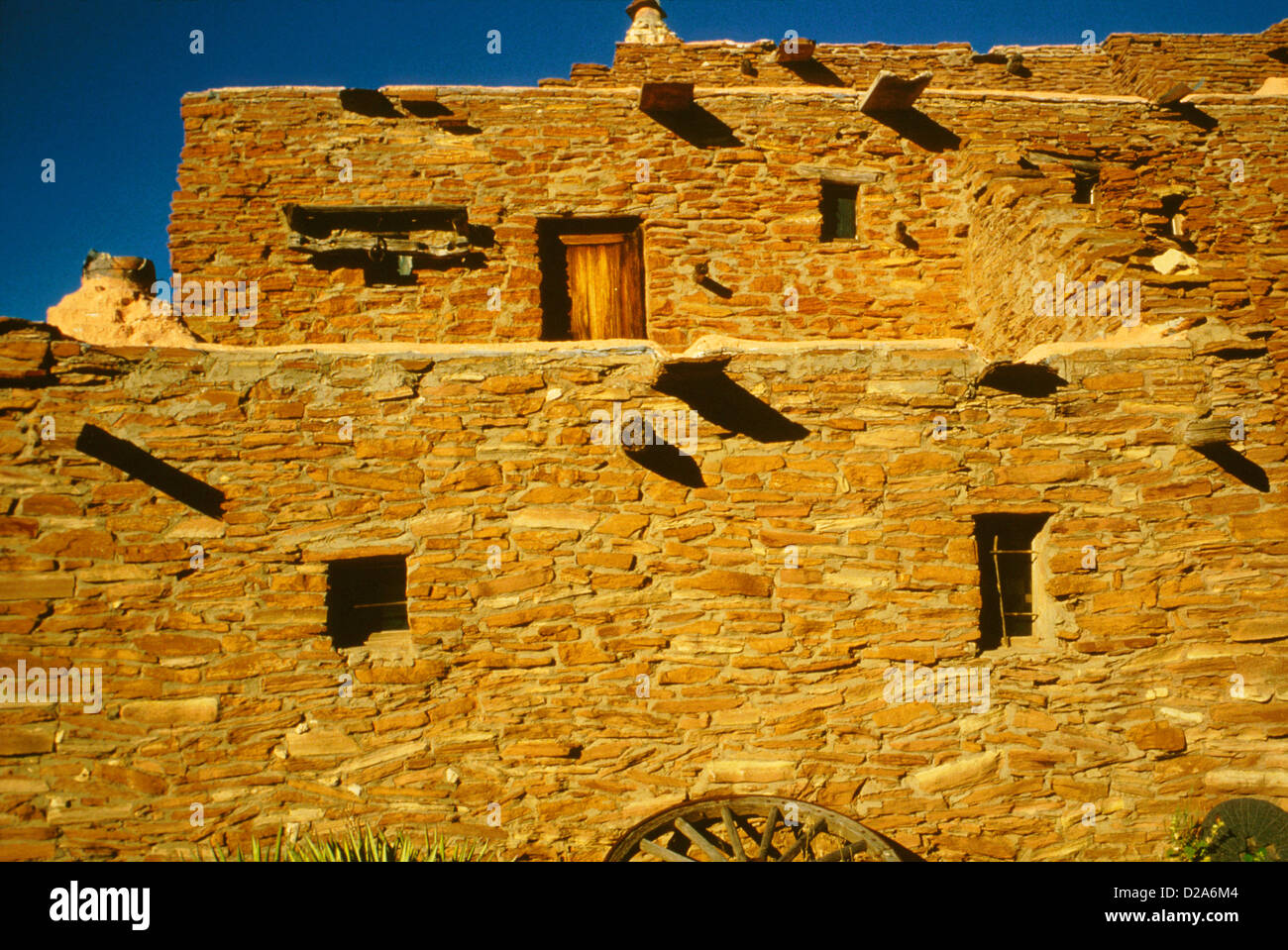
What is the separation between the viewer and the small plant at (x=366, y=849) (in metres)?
4.12

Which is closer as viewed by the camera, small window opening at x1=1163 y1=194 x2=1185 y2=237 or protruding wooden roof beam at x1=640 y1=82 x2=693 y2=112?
protruding wooden roof beam at x1=640 y1=82 x2=693 y2=112

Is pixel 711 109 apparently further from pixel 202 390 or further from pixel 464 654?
pixel 464 654

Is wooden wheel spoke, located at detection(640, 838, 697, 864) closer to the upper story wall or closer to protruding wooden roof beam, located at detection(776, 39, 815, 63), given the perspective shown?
the upper story wall

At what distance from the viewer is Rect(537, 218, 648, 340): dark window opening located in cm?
753

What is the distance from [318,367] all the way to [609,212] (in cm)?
405

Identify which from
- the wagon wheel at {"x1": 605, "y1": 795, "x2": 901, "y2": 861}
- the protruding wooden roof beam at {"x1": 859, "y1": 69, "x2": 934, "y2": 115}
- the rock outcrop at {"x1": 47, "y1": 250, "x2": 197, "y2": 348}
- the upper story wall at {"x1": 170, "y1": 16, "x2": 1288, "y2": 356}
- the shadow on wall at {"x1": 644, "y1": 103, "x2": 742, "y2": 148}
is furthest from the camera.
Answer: the shadow on wall at {"x1": 644, "y1": 103, "x2": 742, "y2": 148}

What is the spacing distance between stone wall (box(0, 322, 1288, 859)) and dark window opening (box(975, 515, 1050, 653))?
18 cm

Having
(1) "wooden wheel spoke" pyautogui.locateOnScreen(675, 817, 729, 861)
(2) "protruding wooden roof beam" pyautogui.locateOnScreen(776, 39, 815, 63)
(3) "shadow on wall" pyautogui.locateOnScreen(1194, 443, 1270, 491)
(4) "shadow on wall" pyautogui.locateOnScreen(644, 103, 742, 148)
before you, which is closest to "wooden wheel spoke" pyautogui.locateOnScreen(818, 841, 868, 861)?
(1) "wooden wheel spoke" pyautogui.locateOnScreen(675, 817, 729, 861)

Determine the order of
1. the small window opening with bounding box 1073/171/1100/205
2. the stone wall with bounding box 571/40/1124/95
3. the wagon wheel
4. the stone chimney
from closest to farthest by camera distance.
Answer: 1. the wagon wheel
2. the small window opening with bounding box 1073/171/1100/205
3. the stone wall with bounding box 571/40/1124/95
4. the stone chimney

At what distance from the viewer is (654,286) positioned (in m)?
7.41

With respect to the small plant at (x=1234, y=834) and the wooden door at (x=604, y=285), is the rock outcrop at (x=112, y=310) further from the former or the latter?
the small plant at (x=1234, y=834)
